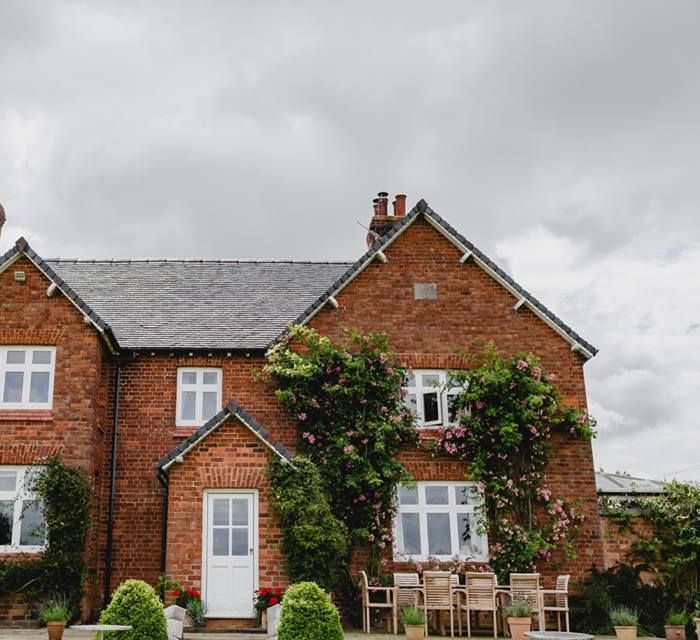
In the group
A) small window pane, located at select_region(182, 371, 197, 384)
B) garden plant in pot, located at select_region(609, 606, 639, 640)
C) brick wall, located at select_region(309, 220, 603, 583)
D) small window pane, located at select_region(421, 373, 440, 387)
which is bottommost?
garden plant in pot, located at select_region(609, 606, 639, 640)

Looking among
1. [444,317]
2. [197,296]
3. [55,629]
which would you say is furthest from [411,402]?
[55,629]

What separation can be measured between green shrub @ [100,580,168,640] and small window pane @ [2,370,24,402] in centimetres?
719

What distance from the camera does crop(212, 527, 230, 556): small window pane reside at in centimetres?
1683

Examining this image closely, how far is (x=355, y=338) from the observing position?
63.6 feet

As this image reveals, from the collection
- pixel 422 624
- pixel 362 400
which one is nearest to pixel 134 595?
pixel 422 624

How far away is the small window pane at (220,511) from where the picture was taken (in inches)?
671

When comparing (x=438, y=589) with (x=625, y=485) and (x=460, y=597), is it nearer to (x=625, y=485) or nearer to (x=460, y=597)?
(x=460, y=597)

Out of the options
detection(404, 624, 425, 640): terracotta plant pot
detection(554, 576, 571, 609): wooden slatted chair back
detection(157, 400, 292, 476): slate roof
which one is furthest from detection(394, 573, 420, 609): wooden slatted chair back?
detection(157, 400, 292, 476): slate roof

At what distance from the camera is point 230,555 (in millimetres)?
16812

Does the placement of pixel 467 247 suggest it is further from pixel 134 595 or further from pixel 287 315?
pixel 134 595

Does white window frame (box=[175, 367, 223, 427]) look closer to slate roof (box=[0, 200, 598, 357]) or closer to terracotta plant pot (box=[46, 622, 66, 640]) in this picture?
slate roof (box=[0, 200, 598, 357])

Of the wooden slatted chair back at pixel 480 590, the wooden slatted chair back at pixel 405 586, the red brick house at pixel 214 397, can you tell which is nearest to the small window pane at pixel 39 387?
the red brick house at pixel 214 397

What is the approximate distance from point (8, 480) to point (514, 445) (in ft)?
34.9

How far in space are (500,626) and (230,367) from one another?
8109 mm
